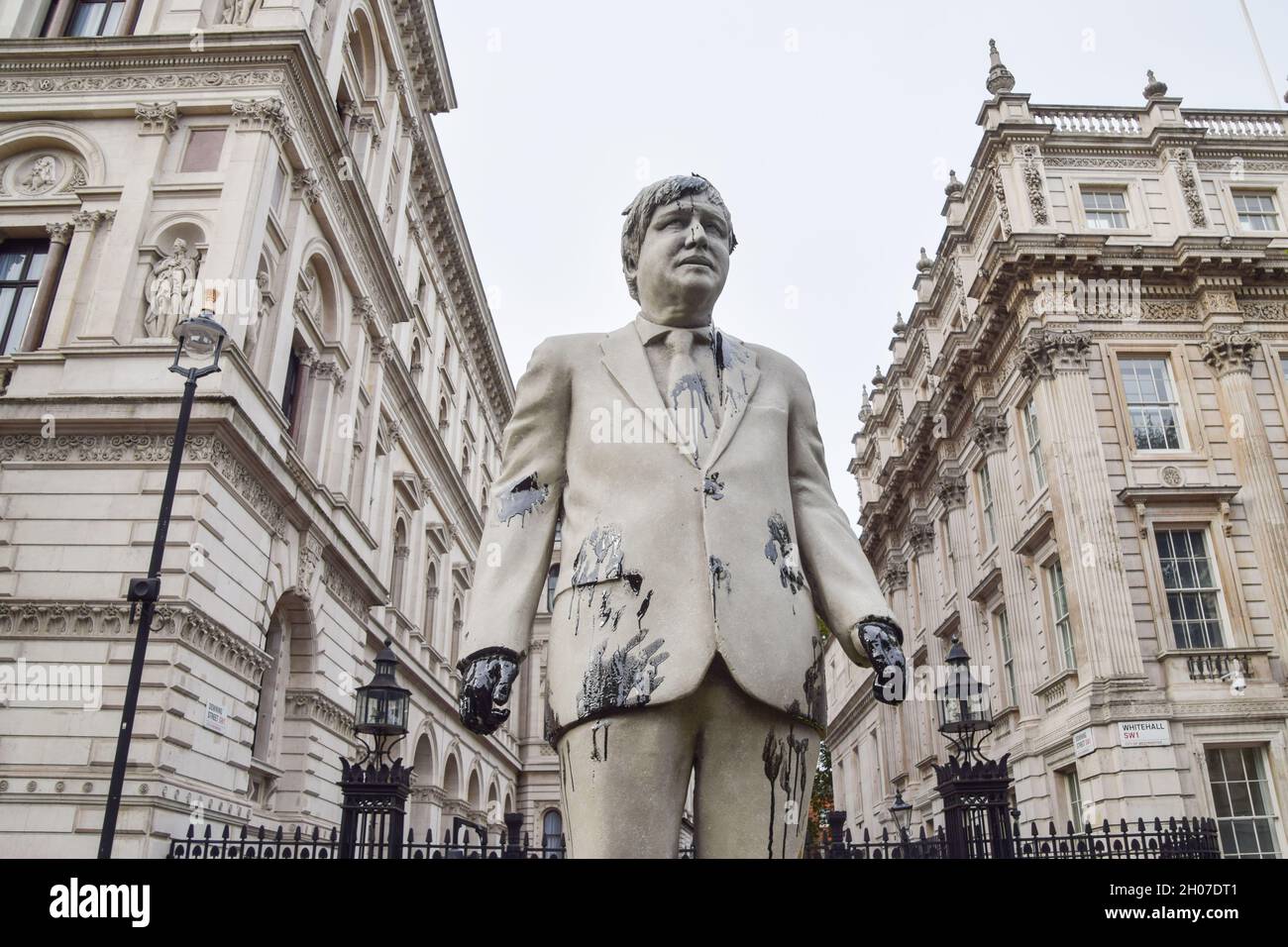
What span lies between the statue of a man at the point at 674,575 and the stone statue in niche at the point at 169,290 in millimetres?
14871

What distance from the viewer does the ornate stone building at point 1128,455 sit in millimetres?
19188

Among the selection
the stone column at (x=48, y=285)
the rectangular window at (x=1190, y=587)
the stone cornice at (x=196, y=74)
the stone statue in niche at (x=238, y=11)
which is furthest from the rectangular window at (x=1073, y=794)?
the stone statue in niche at (x=238, y=11)

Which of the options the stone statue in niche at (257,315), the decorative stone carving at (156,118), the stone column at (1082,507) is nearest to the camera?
the stone statue in niche at (257,315)

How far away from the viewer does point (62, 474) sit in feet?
48.2

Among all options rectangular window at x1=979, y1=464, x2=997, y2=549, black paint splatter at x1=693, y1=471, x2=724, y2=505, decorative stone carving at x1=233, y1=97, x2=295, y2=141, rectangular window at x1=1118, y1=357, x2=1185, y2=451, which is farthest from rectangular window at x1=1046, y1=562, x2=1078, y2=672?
black paint splatter at x1=693, y1=471, x2=724, y2=505

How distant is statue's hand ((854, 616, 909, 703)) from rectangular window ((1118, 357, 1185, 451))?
22.0 meters

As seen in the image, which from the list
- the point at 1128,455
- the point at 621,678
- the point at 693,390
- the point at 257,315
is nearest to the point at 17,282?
the point at 257,315

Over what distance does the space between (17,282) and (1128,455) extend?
22751 mm

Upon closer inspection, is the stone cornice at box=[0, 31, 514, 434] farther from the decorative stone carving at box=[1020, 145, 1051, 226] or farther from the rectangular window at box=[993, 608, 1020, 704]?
the rectangular window at box=[993, 608, 1020, 704]

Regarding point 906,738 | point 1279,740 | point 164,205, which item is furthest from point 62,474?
point 906,738

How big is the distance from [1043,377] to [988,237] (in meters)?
7.30

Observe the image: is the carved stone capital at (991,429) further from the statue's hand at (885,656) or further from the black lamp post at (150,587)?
the statue's hand at (885,656)

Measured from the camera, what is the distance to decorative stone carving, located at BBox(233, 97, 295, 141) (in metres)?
17.5
